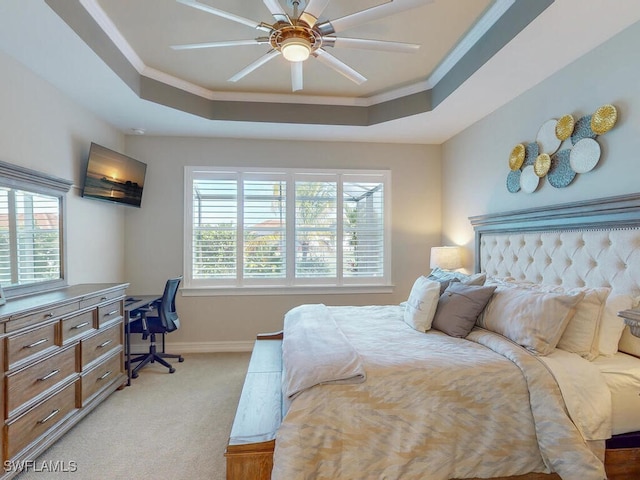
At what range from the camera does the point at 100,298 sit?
110 inches

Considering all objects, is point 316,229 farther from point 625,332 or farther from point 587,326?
point 625,332

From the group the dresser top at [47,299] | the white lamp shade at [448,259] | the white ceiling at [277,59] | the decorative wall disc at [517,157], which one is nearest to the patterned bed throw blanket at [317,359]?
the dresser top at [47,299]

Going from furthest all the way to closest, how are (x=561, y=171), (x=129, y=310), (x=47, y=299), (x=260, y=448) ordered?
(x=129, y=310) → (x=561, y=171) → (x=47, y=299) → (x=260, y=448)

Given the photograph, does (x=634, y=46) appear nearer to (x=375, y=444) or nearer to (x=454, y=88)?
(x=454, y=88)

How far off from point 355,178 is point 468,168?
138 cm

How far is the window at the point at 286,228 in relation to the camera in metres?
4.28

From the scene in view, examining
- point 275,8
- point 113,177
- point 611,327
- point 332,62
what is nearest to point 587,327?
point 611,327

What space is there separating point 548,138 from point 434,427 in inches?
92.9

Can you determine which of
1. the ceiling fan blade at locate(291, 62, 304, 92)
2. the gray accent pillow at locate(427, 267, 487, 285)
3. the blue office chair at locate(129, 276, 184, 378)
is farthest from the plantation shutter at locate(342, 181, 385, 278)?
the blue office chair at locate(129, 276, 184, 378)

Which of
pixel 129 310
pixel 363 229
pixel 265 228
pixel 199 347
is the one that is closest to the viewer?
pixel 129 310

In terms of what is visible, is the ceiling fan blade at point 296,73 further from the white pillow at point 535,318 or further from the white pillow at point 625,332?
the white pillow at point 625,332

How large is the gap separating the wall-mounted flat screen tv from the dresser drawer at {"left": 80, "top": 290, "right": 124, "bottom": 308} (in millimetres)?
1045

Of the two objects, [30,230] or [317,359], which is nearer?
[317,359]

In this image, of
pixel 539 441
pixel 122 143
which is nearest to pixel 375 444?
pixel 539 441
